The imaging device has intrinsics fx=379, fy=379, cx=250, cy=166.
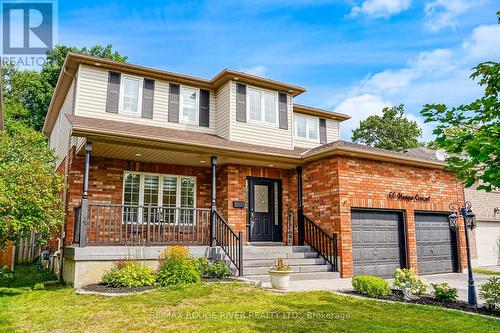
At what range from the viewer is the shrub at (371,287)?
720 centimetres

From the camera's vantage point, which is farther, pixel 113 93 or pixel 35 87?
pixel 35 87

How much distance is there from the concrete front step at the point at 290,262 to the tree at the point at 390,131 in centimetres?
2526

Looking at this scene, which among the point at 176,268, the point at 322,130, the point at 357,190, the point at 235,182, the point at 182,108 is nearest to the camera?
the point at 176,268

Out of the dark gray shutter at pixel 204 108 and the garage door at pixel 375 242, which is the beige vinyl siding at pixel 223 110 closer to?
the dark gray shutter at pixel 204 108

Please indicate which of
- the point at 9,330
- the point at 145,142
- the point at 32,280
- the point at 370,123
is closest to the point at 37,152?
the point at 32,280

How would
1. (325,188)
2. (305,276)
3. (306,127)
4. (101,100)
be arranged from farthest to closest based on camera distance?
1. (306,127)
2. (101,100)
3. (325,188)
4. (305,276)

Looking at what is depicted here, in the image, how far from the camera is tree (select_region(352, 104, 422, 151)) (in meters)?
33.1

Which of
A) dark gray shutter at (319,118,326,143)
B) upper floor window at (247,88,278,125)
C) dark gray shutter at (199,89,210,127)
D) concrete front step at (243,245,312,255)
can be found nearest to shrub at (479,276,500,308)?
concrete front step at (243,245,312,255)

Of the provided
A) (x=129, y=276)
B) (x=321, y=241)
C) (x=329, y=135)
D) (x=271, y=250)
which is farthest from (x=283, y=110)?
Answer: (x=129, y=276)

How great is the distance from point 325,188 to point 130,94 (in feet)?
22.0

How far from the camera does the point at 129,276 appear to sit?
25.3 ft

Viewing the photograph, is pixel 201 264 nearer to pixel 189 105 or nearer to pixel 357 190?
pixel 357 190

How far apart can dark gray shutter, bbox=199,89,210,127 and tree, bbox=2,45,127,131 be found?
49.7 ft

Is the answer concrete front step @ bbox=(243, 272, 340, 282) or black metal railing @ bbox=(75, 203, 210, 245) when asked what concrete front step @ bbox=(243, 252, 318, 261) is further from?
black metal railing @ bbox=(75, 203, 210, 245)
